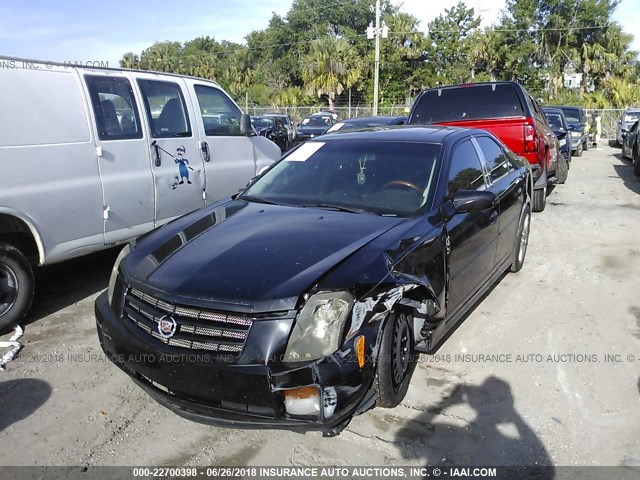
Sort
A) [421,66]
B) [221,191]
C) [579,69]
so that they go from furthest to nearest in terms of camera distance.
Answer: [421,66] < [579,69] < [221,191]

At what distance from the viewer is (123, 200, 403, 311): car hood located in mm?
2787

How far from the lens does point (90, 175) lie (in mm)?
4957

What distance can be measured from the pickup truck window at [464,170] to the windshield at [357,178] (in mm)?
165

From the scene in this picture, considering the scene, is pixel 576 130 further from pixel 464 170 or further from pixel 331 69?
pixel 331 69

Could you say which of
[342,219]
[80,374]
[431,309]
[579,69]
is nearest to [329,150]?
[342,219]

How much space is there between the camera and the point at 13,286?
447cm

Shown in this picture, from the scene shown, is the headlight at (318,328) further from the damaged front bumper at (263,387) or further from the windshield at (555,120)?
the windshield at (555,120)

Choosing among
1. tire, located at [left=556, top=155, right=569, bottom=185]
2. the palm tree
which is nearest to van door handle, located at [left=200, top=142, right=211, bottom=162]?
tire, located at [left=556, top=155, right=569, bottom=185]

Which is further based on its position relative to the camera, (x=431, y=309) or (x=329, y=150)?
(x=329, y=150)

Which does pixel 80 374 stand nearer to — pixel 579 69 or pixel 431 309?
pixel 431 309

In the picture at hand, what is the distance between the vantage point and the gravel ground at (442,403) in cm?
299

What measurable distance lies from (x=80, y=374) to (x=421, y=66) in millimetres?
45444

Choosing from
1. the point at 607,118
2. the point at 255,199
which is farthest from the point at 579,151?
the point at 255,199

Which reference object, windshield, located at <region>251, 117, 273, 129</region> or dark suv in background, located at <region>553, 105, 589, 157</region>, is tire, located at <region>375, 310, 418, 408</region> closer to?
dark suv in background, located at <region>553, 105, 589, 157</region>
